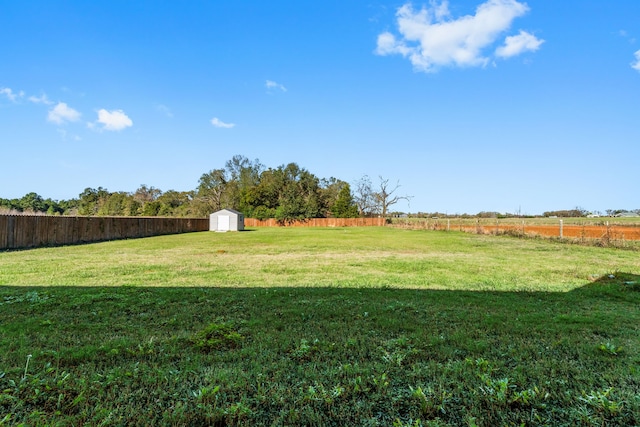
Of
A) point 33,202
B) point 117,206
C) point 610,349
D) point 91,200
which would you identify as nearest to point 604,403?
point 610,349

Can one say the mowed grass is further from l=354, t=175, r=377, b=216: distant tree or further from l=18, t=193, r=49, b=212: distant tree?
l=18, t=193, r=49, b=212: distant tree

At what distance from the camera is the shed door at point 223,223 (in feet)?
112

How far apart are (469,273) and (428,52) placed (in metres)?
9.90

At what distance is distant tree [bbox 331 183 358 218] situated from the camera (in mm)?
50500

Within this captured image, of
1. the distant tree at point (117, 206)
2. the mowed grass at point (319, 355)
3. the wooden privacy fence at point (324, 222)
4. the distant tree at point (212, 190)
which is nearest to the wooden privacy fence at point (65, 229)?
the mowed grass at point (319, 355)

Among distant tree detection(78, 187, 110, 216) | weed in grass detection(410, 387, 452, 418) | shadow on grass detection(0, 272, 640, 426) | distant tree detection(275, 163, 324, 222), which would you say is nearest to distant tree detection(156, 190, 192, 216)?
distant tree detection(78, 187, 110, 216)

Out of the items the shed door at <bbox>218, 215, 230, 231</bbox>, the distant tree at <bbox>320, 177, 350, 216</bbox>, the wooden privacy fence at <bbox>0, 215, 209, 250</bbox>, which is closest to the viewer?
the wooden privacy fence at <bbox>0, 215, 209, 250</bbox>

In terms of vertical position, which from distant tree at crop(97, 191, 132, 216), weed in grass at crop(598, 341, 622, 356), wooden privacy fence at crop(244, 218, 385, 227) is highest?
distant tree at crop(97, 191, 132, 216)

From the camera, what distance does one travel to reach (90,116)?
58.1 feet

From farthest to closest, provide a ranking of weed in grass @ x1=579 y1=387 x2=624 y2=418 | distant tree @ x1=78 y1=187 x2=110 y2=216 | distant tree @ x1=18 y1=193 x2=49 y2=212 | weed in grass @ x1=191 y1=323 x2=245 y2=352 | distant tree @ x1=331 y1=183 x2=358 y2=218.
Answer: distant tree @ x1=78 y1=187 x2=110 y2=216 < distant tree @ x1=331 y1=183 x2=358 y2=218 < distant tree @ x1=18 y1=193 x2=49 y2=212 < weed in grass @ x1=191 y1=323 x2=245 y2=352 < weed in grass @ x1=579 y1=387 x2=624 y2=418

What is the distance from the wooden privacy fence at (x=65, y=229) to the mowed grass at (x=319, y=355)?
11032 mm

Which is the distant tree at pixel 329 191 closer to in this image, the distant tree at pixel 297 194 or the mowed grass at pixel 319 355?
the distant tree at pixel 297 194

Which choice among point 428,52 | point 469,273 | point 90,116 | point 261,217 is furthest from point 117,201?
point 469,273

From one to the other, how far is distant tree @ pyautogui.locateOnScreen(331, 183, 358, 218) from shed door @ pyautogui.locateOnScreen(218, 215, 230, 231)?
20.8 meters
